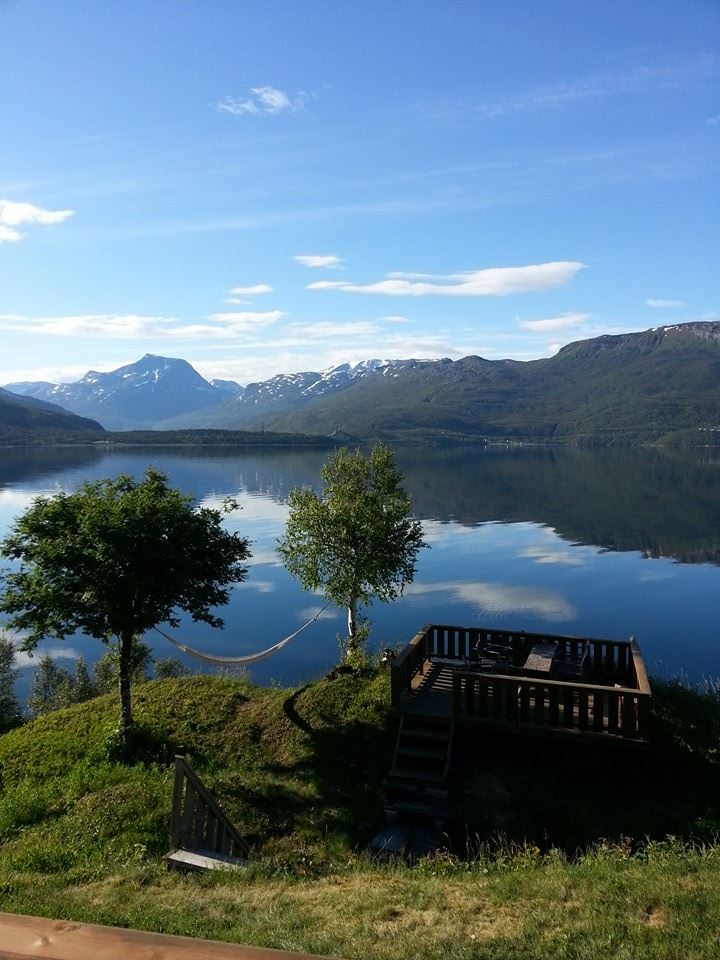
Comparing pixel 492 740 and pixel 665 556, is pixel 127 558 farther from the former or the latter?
pixel 665 556

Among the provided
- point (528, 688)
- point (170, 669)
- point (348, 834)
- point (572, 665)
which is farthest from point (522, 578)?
point (348, 834)

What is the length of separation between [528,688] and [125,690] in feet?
28.6

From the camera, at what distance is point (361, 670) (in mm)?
16969

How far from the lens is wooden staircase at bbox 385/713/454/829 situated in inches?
476

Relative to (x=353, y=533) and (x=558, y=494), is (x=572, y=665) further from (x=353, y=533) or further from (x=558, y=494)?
(x=558, y=494)

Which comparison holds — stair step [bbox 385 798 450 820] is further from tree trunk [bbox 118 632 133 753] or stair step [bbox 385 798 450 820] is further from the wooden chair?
tree trunk [bbox 118 632 133 753]

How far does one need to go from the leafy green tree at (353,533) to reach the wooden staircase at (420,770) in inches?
233

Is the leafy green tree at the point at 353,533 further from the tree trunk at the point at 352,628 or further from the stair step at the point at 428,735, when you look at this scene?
the stair step at the point at 428,735

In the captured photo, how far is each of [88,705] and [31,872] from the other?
8671 mm

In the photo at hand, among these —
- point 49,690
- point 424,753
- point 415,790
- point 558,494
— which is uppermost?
point 424,753

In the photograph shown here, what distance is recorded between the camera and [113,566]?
14703 mm

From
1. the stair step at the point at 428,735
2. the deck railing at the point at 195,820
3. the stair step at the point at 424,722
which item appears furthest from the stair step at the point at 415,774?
the deck railing at the point at 195,820

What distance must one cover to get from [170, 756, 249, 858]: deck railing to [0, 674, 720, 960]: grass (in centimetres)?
53

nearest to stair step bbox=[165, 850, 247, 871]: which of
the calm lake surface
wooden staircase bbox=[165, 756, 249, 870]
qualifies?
wooden staircase bbox=[165, 756, 249, 870]
